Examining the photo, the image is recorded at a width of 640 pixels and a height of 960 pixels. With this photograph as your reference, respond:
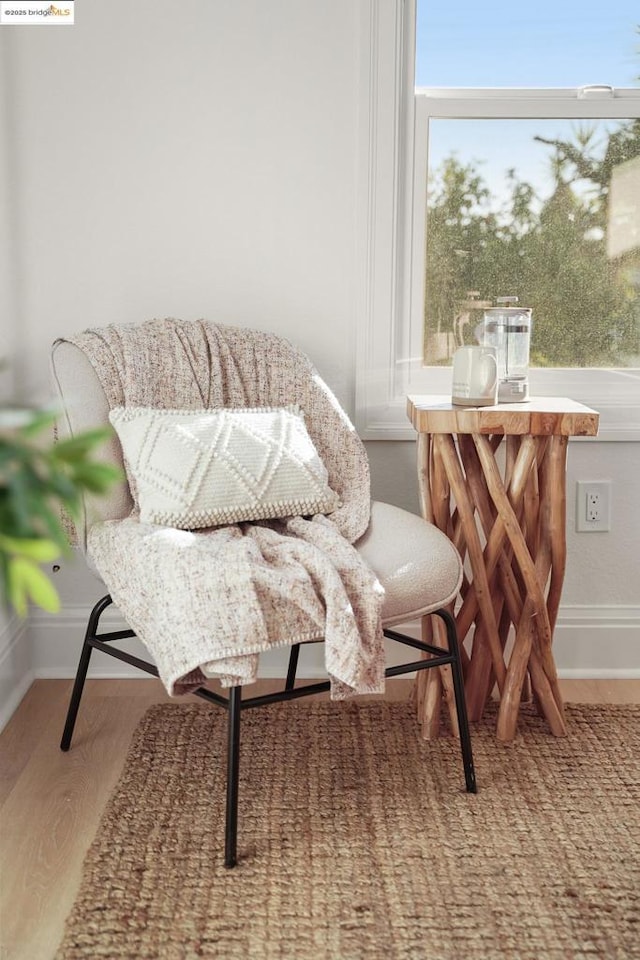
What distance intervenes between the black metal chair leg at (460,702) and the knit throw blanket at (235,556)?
0.20m

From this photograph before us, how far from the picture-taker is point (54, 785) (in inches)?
74.9

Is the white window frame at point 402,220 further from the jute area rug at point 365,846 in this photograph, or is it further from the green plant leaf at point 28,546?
the green plant leaf at point 28,546

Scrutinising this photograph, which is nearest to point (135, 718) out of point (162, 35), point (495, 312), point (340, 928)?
point (340, 928)

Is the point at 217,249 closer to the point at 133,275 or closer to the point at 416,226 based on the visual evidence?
the point at 133,275

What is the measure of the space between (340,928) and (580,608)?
128 cm

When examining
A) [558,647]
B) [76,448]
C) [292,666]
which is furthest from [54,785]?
[76,448]

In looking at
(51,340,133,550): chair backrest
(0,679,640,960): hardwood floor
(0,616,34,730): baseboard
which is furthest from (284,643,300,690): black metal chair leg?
(0,616,34,730): baseboard

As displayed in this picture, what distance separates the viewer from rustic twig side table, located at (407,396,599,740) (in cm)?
195

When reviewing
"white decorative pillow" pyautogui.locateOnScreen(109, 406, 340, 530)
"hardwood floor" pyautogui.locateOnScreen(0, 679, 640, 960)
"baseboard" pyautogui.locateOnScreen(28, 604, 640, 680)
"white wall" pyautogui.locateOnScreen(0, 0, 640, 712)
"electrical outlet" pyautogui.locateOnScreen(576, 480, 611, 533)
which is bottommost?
"hardwood floor" pyautogui.locateOnScreen(0, 679, 640, 960)

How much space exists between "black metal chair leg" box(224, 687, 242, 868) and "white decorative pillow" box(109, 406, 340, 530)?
0.39 metres

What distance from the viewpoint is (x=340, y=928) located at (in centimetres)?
146

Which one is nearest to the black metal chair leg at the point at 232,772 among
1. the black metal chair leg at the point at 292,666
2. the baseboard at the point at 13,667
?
the black metal chair leg at the point at 292,666

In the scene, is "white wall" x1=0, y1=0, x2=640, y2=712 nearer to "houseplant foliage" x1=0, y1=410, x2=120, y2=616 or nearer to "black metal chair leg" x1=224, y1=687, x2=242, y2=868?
"black metal chair leg" x1=224, y1=687, x2=242, y2=868

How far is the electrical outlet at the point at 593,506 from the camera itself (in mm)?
2436
